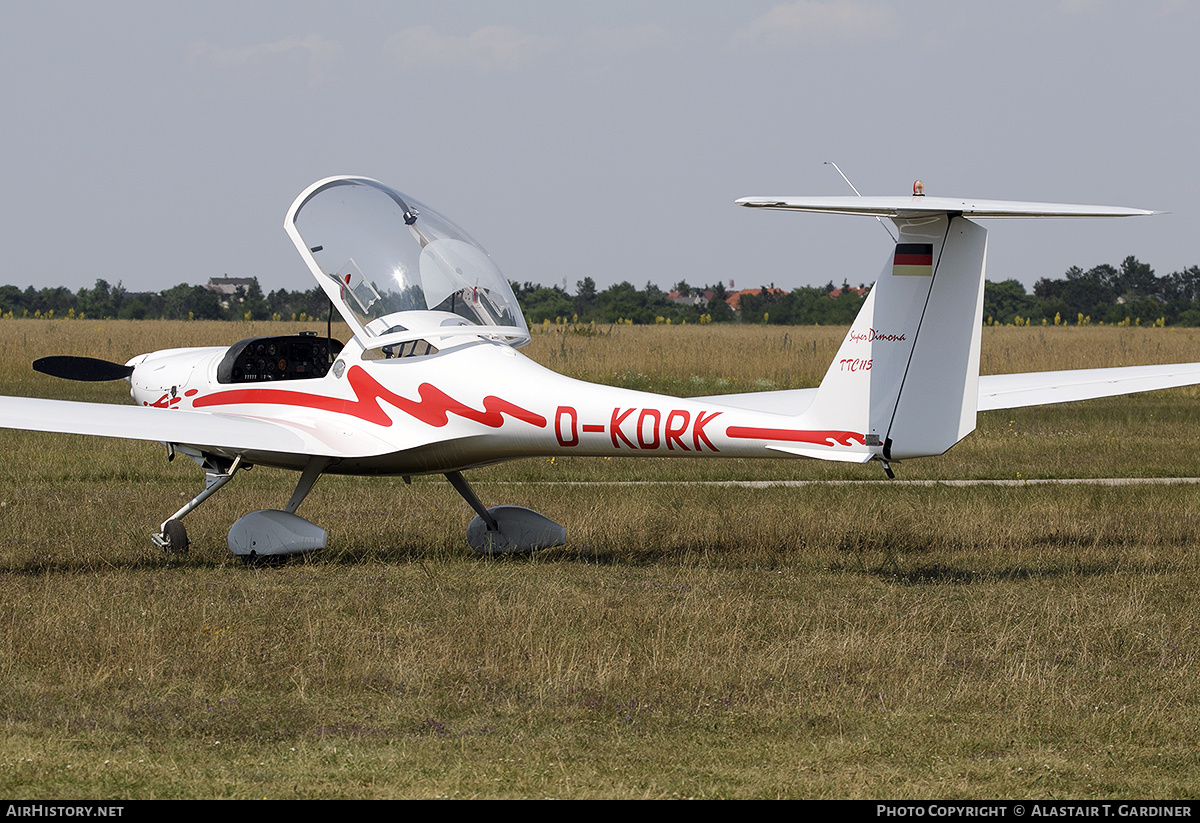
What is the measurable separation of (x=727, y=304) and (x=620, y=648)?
295 ft

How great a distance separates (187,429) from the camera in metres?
9.83

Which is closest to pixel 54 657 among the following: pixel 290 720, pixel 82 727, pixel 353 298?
pixel 82 727

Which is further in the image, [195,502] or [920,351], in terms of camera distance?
[195,502]

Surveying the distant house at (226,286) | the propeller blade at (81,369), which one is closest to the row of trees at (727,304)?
the distant house at (226,286)

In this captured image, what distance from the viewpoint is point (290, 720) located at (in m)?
6.11

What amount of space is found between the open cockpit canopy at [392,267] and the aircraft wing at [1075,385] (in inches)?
159

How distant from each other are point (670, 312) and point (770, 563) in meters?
77.1

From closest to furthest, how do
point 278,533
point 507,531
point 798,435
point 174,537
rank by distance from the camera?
point 798,435, point 278,533, point 174,537, point 507,531

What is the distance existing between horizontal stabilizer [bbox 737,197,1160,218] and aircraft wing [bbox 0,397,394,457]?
150 inches

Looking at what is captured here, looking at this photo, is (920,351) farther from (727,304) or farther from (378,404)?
(727,304)

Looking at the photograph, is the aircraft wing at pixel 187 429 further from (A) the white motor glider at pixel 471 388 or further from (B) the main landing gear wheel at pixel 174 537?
(B) the main landing gear wheel at pixel 174 537

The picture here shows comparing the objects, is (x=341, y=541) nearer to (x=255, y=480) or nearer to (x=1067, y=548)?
(x=255, y=480)

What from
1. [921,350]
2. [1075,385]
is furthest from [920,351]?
[1075,385]

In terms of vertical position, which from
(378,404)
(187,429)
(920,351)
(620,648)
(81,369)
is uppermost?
(920,351)
